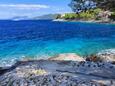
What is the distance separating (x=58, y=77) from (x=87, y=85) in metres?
1.40

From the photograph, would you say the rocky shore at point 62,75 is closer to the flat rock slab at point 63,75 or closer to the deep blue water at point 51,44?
the flat rock slab at point 63,75

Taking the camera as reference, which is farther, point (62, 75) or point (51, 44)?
point (51, 44)

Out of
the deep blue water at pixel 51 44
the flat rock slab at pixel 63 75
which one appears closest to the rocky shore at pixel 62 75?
the flat rock slab at pixel 63 75

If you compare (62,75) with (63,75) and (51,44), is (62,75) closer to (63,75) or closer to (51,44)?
(63,75)

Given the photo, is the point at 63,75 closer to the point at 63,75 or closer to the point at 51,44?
the point at 63,75

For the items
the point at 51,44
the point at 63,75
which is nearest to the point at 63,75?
the point at 63,75

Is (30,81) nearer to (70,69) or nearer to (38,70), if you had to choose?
(38,70)

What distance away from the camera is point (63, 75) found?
12.2 meters

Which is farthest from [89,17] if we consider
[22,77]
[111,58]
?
[22,77]

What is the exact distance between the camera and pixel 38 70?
13508 mm

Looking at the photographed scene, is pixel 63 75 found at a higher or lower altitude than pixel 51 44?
higher

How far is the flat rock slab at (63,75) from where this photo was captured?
37.4 ft

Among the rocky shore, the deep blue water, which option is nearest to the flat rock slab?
the rocky shore

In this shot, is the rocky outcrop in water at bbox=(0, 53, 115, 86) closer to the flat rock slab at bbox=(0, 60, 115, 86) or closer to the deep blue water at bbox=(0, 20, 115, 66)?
the flat rock slab at bbox=(0, 60, 115, 86)
